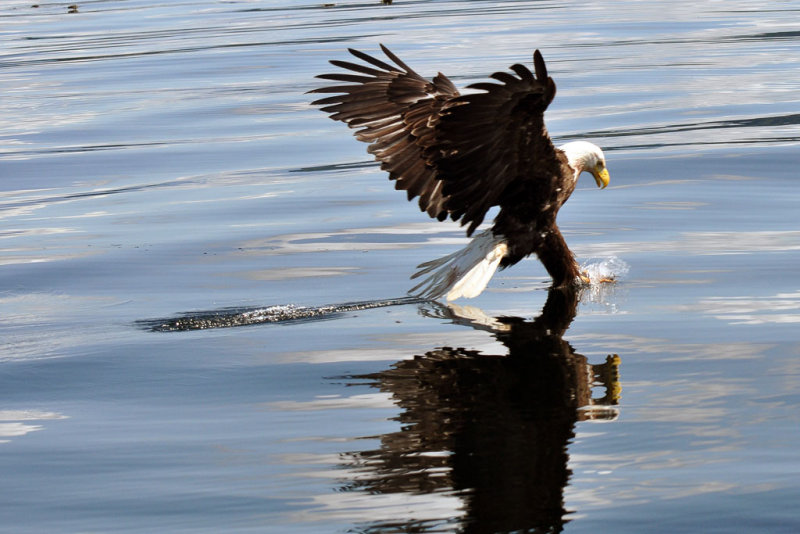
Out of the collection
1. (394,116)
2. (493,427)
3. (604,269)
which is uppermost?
(394,116)

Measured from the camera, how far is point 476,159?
6.03m

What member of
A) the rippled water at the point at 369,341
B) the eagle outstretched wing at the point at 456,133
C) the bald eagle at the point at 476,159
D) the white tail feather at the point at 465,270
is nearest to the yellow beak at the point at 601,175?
the bald eagle at the point at 476,159

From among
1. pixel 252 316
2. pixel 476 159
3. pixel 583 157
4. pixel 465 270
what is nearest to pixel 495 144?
pixel 476 159

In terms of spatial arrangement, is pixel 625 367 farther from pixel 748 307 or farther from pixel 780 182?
Answer: pixel 780 182

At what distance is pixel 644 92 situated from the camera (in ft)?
43.3

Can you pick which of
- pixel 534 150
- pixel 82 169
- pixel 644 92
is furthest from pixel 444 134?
pixel 644 92

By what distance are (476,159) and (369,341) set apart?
105 centimetres

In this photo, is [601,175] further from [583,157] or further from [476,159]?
[476,159]

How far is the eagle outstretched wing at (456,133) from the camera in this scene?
5.66 m

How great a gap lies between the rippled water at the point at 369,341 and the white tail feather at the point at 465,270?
0.09 meters

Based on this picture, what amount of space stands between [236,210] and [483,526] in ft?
17.3

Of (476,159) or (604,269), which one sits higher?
(476,159)

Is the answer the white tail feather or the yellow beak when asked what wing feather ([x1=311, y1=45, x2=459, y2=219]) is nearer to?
the white tail feather

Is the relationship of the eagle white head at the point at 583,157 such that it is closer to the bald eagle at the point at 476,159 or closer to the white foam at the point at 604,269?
the bald eagle at the point at 476,159
